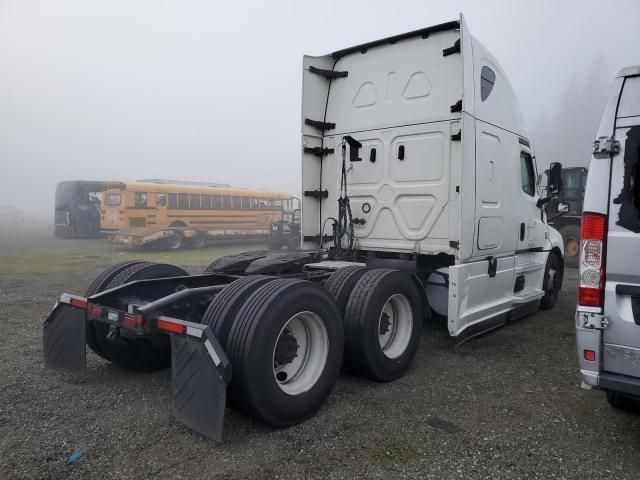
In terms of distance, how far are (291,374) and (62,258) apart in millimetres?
13463

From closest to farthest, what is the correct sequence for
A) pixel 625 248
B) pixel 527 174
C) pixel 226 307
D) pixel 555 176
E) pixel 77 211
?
pixel 625 248 < pixel 226 307 < pixel 555 176 < pixel 527 174 < pixel 77 211

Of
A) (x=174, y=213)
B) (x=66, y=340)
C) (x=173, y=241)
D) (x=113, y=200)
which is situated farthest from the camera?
(x=174, y=213)

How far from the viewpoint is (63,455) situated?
2988 mm

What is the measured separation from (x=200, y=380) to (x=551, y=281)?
622 centimetres

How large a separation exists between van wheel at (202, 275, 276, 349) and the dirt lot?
0.74 m

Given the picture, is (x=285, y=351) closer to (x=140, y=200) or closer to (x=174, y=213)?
(x=140, y=200)

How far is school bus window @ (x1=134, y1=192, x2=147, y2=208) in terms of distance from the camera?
1847 centimetres

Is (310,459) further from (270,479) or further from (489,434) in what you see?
(489,434)

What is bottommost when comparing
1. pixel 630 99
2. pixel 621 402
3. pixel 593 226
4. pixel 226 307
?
pixel 621 402

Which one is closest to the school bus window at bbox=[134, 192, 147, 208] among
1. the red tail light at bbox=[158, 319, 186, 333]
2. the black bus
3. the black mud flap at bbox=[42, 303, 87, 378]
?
the black bus

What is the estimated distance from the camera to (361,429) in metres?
3.35

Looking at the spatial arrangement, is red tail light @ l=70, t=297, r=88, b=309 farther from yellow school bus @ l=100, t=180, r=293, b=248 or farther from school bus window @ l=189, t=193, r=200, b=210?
school bus window @ l=189, t=193, r=200, b=210

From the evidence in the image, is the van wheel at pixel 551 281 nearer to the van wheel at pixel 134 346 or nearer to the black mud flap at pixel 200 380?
the van wheel at pixel 134 346

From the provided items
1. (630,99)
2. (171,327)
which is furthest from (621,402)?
(171,327)
